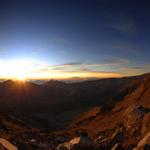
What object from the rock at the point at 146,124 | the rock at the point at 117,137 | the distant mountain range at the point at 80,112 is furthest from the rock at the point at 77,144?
the rock at the point at 146,124

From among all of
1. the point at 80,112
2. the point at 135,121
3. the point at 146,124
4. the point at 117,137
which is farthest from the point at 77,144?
the point at 80,112

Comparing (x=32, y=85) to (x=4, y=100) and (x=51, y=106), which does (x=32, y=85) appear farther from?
(x=51, y=106)

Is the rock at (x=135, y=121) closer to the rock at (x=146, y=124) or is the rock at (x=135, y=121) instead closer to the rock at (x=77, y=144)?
the rock at (x=146, y=124)

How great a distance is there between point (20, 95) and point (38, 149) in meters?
106

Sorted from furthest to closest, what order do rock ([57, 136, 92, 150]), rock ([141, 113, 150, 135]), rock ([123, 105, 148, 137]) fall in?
rock ([123, 105, 148, 137])
rock ([141, 113, 150, 135])
rock ([57, 136, 92, 150])

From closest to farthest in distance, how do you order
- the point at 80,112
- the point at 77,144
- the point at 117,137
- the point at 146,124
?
the point at 77,144 < the point at 117,137 < the point at 146,124 < the point at 80,112

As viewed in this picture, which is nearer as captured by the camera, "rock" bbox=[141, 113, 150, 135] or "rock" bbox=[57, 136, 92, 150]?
"rock" bbox=[57, 136, 92, 150]

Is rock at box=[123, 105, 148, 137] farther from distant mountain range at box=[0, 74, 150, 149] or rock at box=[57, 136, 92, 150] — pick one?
rock at box=[57, 136, 92, 150]

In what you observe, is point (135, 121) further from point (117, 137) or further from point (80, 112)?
point (80, 112)

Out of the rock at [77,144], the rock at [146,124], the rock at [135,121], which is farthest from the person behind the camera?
the rock at [135,121]

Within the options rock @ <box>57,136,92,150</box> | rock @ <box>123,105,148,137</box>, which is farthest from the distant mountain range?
rock @ <box>57,136,92,150</box>

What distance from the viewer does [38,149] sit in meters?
23.7

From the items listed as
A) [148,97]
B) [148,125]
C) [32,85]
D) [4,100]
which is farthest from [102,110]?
[32,85]

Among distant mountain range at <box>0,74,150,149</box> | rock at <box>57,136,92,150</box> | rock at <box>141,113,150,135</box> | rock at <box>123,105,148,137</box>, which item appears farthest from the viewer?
distant mountain range at <box>0,74,150,149</box>
